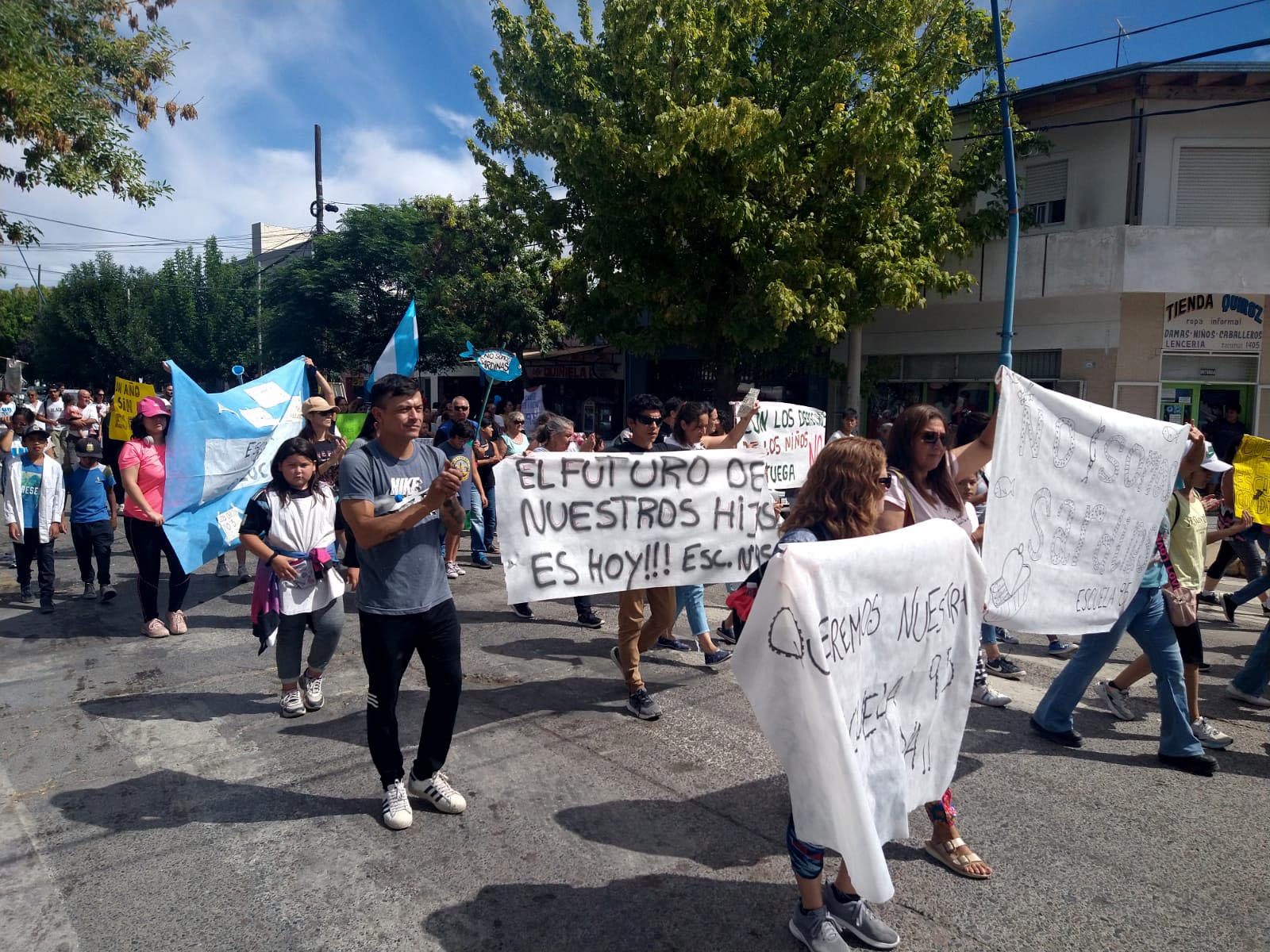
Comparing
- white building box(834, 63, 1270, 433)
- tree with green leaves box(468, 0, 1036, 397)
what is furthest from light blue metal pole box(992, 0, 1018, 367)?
white building box(834, 63, 1270, 433)

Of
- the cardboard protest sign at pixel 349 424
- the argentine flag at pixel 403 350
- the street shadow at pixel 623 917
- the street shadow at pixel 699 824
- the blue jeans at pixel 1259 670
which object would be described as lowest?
the street shadow at pixel 623 917

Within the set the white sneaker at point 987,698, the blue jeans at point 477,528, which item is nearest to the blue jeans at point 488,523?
the blue jeans at point 477,528

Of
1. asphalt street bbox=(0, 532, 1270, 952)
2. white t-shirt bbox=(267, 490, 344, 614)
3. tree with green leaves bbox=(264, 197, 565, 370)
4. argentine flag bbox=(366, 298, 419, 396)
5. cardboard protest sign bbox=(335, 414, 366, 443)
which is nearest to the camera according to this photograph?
asphalt street bbox=(0, 532, 1270, 952)

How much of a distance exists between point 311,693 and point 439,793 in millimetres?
1639

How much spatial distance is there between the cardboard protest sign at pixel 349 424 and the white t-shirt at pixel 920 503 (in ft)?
21.2

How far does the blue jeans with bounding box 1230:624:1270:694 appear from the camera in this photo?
18.0ft

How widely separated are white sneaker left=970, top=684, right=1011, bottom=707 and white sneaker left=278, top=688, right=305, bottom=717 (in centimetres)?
408

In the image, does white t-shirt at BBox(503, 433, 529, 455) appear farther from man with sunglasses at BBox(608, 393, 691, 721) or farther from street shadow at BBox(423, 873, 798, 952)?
street shadow at BBox(423, 873, 798, 952)

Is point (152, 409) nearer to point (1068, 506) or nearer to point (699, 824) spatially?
point (699, 824)

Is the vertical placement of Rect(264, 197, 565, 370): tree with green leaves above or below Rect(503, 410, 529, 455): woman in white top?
above

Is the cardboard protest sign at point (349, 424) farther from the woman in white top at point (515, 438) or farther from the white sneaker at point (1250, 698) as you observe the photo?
the white sneaker at point (1250, 698)

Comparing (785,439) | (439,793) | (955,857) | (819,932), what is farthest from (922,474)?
(785,439)

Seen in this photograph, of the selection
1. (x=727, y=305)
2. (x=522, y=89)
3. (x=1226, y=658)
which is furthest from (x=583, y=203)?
(x=1226, y=658)

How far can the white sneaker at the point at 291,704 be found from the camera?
5.02 m
